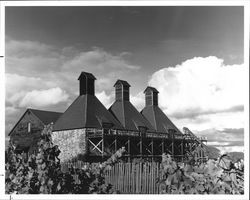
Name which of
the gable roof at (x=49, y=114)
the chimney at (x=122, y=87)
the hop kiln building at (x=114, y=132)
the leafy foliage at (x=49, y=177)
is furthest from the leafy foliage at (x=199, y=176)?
the hop kiln building at (x=114, y=132)

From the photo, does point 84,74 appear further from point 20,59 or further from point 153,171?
point 153,171

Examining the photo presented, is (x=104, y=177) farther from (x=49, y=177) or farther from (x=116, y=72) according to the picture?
(x=116, y=72)

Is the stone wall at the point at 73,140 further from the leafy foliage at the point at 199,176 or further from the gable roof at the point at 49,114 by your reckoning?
the leafy foliage at the point at 199,176

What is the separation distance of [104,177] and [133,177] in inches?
43.5

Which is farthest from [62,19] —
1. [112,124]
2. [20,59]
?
[112,124]

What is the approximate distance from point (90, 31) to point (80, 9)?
0.51m

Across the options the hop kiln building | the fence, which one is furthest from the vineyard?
the hop kiln building

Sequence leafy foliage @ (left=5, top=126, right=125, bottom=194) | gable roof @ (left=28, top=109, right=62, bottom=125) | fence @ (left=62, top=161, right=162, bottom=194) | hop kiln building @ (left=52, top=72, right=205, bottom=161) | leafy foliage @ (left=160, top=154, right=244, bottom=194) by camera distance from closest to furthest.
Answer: leafy foliage @ (left=160, top=154, right=244, bottom=194), leafy foliage @ (left=5, top=126, right=125, bottom=194), fence @ (left=62, top=161, right=162, bottom=194), gable roof @ (left=28, top=109, right=62, bottom=125), hop kiln building @ (left=52, top=72, right=205, bottom=161)

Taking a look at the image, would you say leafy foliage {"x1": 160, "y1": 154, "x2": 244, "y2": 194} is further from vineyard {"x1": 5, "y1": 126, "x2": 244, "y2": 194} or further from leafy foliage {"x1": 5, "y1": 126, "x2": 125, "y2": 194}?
leafy foliage {"x1": 5, "y1": 126, "x2": 125, "y2": 194}

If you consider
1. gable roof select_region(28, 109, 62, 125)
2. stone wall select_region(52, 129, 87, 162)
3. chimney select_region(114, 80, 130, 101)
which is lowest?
stone wall select_region(52, 129, 87, 162)

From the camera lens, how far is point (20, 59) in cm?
478

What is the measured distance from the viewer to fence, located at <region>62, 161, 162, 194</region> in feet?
14.1

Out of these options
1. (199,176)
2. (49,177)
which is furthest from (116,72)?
(199,176)

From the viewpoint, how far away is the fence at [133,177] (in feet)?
14.1
